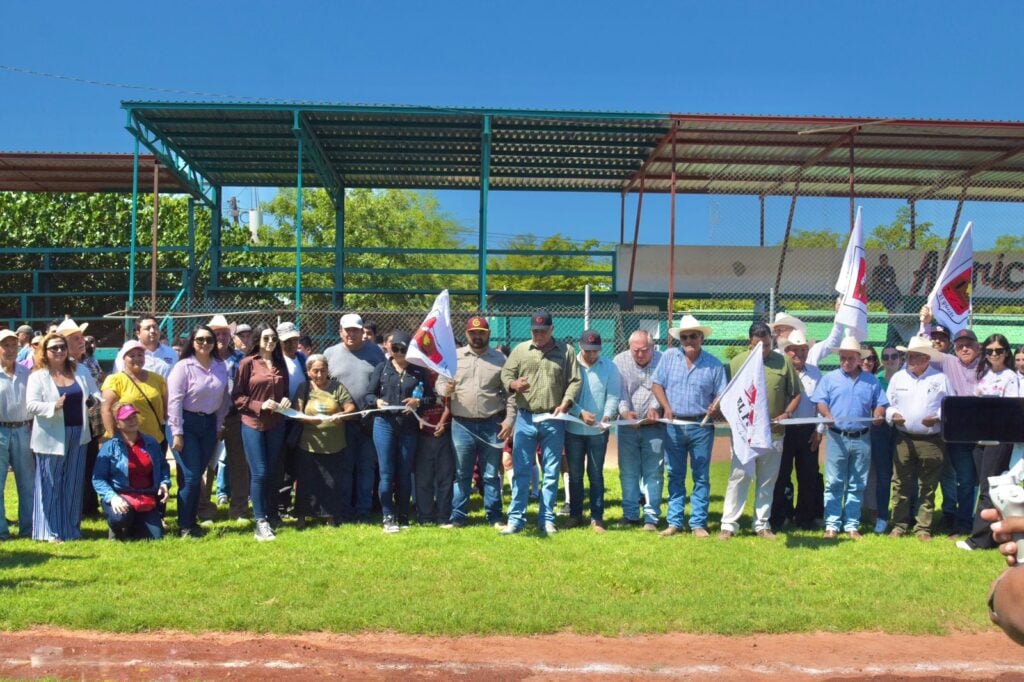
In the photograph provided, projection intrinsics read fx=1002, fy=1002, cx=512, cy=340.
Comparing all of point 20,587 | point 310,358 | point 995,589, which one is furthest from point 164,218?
point 995,589

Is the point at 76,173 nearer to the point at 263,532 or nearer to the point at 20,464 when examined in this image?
the point at 20,464

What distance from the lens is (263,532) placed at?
9352 millimetres

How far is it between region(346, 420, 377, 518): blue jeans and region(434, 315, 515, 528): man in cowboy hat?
3.02 ft

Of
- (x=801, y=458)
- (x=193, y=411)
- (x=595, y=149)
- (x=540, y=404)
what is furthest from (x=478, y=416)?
(x=595, y=149)

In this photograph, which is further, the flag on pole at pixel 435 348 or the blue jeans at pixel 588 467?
the blue jeans at pixel 588 467

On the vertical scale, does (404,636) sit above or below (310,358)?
below

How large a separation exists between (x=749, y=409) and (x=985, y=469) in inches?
92.8

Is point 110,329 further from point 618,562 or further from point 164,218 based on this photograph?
point 618,562

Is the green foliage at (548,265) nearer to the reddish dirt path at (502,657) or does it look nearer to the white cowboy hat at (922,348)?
the white cowboy hat at (922,348)

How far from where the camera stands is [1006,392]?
9.52 meters

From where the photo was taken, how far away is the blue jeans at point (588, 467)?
32.4 ft

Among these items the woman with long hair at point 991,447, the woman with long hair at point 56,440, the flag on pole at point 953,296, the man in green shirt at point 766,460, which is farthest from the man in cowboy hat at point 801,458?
the woman with long hair at point 56,440

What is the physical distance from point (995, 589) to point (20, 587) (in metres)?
7.04

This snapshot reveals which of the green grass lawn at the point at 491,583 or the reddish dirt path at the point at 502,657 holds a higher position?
the green grass lawn at the point at 491,583
